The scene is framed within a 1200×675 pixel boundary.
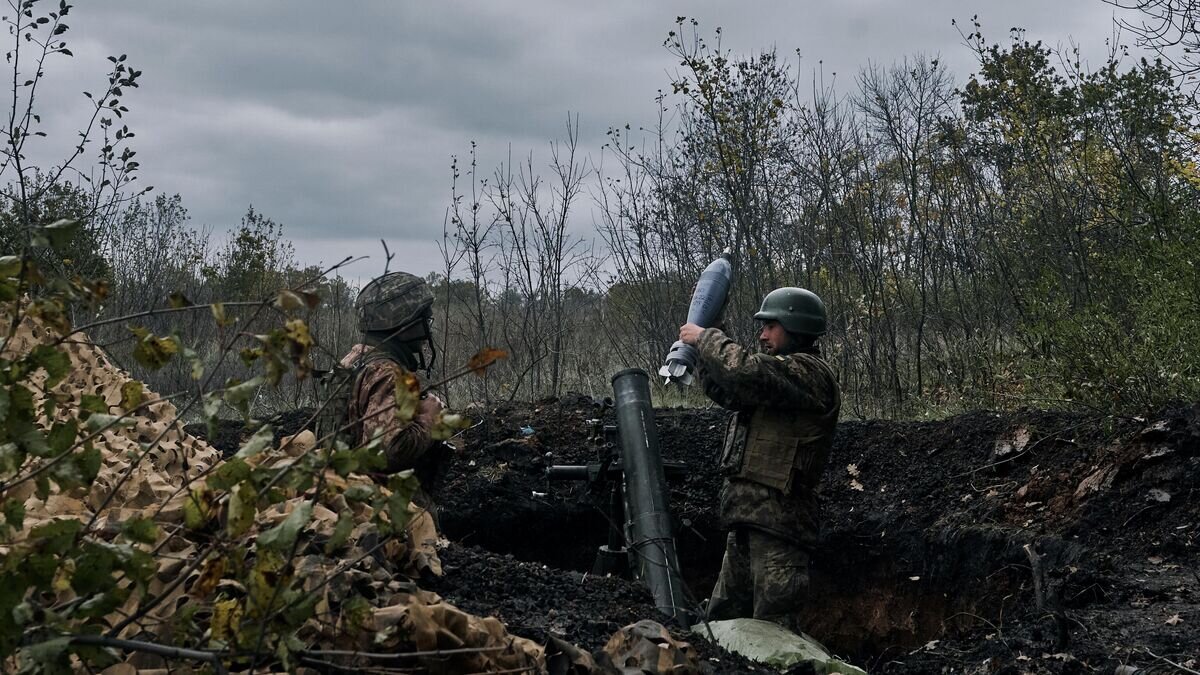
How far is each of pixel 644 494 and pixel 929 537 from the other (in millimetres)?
2647

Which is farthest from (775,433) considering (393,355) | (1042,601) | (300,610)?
(300,610)

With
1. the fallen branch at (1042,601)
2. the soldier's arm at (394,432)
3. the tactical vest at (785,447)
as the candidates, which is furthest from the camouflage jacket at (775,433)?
the soldier's arm at (394,432)

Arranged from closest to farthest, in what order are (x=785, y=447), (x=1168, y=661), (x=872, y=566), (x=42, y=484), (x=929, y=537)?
1. (x=42, y=484)
2. (x=1168, y=661)
3. (x=785, y=447)
4. (x=929, y=537)
5. (x=872, y=566)

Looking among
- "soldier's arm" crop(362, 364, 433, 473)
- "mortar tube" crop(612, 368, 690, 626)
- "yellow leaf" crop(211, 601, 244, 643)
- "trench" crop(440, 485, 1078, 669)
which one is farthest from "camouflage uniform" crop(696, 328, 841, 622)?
"yellow leaf" crop(211, 601, 244, 643)

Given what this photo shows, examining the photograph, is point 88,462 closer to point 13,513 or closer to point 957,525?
point 13,513

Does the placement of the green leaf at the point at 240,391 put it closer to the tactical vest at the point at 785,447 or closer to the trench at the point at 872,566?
the tactical vest at the point at 785,447

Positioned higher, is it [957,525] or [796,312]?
[796,312]

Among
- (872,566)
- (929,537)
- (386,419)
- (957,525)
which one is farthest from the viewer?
(872,566)

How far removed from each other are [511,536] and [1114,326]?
4.63m

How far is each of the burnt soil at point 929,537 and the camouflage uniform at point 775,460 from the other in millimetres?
710

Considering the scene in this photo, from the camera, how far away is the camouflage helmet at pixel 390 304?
17.2ft

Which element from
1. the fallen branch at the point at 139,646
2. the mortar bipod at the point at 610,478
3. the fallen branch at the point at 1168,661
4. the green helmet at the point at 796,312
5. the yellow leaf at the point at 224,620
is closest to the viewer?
the fallen branch at the point at 139,646

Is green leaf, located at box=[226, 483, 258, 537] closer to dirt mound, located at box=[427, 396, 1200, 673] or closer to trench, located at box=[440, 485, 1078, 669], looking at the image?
dirt mound, located at box=[427, 396, 1200, 673]

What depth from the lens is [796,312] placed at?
19.2 ft
